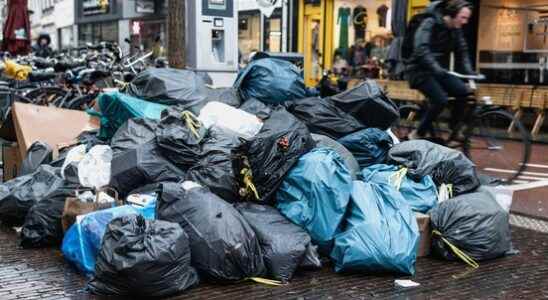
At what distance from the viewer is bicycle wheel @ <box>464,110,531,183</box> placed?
20.7ft

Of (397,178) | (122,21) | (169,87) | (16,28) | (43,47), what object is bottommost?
(397,178)

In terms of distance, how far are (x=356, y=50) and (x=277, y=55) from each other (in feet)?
27.8

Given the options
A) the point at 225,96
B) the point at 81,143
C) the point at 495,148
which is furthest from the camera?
the point at 495,148

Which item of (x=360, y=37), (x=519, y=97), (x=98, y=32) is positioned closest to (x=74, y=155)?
(x=519, y=97)

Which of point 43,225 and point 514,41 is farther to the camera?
point 514,41

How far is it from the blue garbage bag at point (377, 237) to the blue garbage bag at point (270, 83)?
1.74 meters

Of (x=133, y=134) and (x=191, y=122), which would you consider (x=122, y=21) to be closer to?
(x=133, y=134)

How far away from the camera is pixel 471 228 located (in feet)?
14.9

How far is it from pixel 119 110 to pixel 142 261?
2630 millimetres

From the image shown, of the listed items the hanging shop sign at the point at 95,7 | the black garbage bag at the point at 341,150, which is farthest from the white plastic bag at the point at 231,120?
the hanging shop sign at the point at 95,7

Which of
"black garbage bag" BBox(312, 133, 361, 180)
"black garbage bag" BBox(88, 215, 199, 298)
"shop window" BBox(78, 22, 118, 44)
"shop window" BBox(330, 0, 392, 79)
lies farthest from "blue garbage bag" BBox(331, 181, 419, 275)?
"shop window" BBox(78, 22, 118, 44)

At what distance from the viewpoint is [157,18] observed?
2614 centimetres

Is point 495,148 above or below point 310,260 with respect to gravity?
above

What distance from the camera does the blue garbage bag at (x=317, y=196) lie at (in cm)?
437
